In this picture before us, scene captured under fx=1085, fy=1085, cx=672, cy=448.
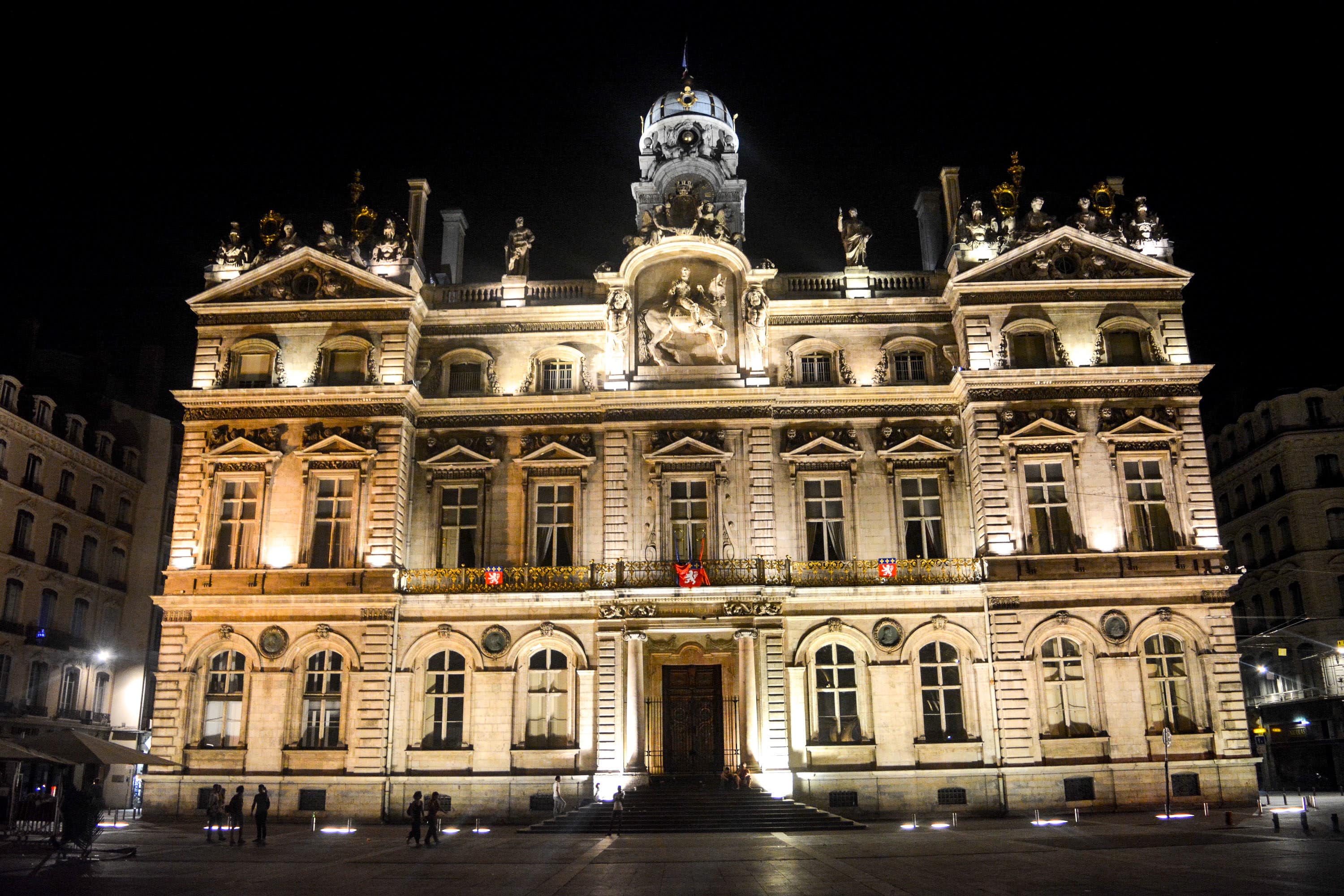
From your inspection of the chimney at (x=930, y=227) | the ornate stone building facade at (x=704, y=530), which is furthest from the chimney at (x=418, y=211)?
the chimney at (x=930, y=227)

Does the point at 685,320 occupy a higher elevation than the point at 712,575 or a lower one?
higher

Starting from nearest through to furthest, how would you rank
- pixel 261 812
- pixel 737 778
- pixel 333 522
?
pixel 261 812 → pixel 737 778 → pixel 333 522

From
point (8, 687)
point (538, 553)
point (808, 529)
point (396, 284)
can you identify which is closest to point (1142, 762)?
point (808, 529)

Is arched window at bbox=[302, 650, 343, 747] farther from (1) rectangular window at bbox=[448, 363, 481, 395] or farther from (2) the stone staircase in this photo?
(1) rectangular window at bbox=[448, 363, 481, 395]

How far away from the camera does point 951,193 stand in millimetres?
40031

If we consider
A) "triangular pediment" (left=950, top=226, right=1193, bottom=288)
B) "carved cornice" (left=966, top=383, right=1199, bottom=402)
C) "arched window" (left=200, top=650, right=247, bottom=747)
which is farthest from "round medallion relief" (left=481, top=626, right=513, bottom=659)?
"triangular pediment" (left=950, top=226, right=1193, bottom=288)

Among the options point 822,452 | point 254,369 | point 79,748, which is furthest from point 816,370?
point 79,748

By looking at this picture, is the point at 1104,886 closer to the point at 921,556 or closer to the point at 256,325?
the point at 921,556

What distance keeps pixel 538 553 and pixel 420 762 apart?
24.8 feet

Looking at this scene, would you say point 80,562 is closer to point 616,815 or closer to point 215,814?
point 215,814

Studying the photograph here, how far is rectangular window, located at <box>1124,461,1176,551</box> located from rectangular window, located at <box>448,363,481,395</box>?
874 inches

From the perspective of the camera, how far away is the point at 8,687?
41.6 m

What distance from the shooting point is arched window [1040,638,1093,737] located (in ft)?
111

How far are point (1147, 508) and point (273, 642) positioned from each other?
2859 cm
